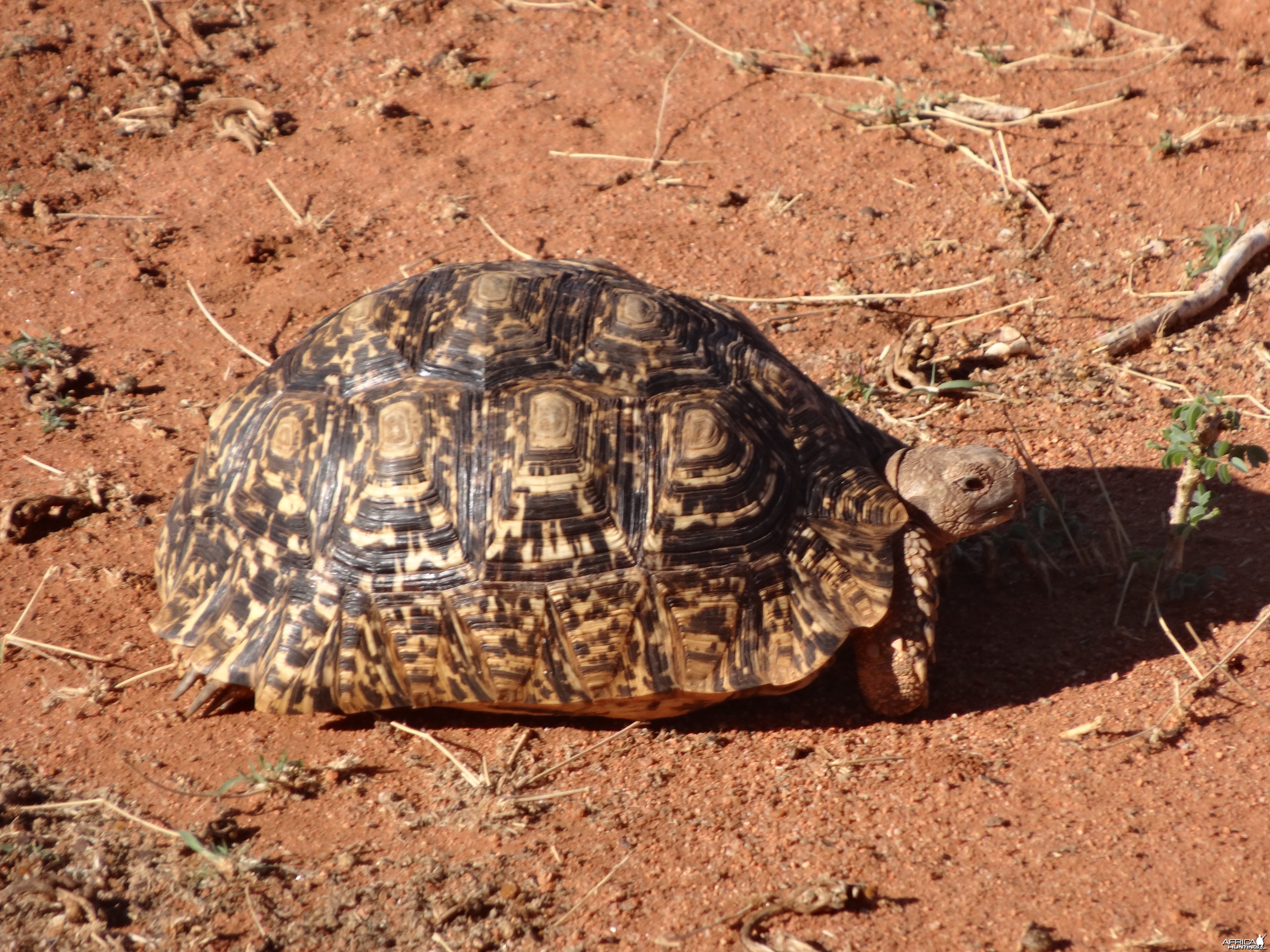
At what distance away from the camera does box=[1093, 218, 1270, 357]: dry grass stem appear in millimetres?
4711

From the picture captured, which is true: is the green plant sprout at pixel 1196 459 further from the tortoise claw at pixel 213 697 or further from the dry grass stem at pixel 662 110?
the dry grass stem at pixel 662 110

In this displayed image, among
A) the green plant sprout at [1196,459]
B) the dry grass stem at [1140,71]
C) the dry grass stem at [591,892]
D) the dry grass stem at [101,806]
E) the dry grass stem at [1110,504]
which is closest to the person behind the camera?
the dry grass stem at [591,892]

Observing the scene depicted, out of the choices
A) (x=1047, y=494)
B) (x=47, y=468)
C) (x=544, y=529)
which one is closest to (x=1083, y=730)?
(x=1047, y=494)

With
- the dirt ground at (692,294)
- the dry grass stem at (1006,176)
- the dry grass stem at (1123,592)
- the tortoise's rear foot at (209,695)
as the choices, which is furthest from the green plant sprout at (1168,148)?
the tortoise's rear foot at (209,695)

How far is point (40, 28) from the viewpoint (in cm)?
687

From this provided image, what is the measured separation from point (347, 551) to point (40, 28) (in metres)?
5.83

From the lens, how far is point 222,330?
523 cm

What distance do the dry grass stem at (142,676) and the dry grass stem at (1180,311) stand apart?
413 cm

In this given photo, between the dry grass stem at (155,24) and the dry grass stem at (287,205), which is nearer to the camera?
the dry grass stem at (287,205)

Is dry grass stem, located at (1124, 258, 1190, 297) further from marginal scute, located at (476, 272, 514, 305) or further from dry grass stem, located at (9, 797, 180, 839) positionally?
dry grass stem, located at (9, 797, 180, 839)

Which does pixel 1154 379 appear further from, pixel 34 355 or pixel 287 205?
pixel 34 355

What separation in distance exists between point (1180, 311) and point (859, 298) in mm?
1449

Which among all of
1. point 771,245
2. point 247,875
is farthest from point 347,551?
point 771,245

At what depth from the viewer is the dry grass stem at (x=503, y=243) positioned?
18.0 feet
